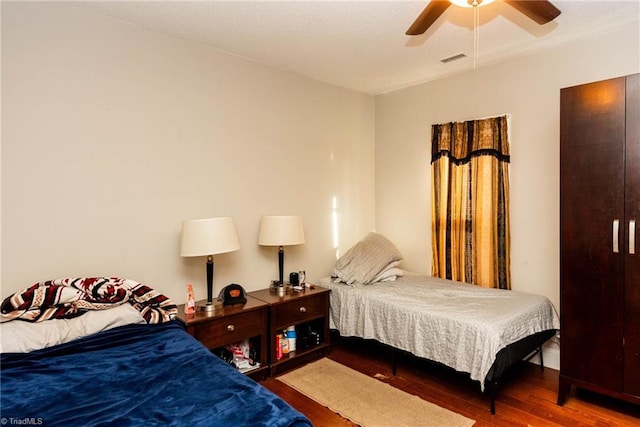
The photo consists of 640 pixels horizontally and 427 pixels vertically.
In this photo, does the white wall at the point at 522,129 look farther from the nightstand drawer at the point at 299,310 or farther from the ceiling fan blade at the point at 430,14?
the ceiling fan blade at the point at 430,14

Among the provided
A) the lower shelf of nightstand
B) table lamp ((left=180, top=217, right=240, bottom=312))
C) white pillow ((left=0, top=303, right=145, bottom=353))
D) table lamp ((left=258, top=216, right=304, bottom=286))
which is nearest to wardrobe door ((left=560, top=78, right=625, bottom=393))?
the lower shelf of nightstand

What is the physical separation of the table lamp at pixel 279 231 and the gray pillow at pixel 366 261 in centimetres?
59

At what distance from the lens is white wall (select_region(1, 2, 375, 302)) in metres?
2.17

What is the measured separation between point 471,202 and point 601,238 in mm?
1204

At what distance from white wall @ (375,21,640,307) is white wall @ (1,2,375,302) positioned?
92 centimetres

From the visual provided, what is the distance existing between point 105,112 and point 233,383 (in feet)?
6.37

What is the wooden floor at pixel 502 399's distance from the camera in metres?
2.30

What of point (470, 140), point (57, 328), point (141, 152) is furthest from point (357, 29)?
point (57, 328)

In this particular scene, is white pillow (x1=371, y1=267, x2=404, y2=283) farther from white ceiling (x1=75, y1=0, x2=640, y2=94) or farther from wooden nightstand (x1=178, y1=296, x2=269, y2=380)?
white ceiling (x1=75, y1=0, x2=640, y2=94)

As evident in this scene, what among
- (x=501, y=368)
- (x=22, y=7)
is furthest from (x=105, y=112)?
(x=501, y=368)

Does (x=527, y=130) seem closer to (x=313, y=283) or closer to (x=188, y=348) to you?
(x=313, y=283)

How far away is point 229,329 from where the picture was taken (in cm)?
261

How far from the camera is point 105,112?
2.45 metres

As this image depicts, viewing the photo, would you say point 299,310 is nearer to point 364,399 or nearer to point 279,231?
point 279,231
